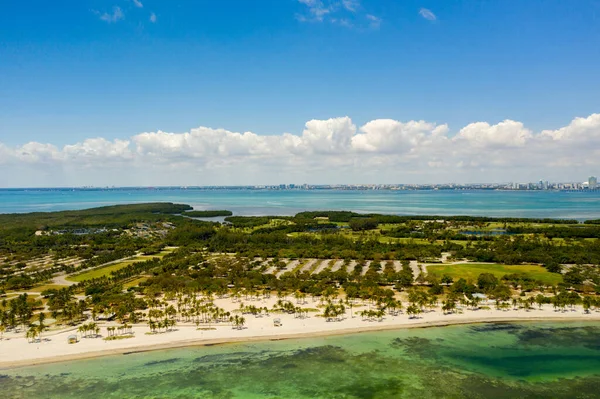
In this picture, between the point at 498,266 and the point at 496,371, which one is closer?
the point at 496,371

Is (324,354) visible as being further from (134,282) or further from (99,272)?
(99,272)

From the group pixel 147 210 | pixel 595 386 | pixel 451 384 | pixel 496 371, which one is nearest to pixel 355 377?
pixel 451 384

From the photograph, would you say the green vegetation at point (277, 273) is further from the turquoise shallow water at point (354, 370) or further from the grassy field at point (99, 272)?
the turquoise shallow water at point (354, 370)

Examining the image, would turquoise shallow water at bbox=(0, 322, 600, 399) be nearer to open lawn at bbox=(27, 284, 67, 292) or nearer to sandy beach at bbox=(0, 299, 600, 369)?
sandy beach at bbox=(0, 299, 600, 369)

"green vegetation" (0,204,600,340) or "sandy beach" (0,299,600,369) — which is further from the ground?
"green vegetation" (0,204,600,340)

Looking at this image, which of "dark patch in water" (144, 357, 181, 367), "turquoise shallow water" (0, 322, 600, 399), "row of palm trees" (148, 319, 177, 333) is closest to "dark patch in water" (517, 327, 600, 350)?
"turquoise shallow water" (0, 322, 600, 399)

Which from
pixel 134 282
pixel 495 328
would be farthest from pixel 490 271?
pixel 134 282

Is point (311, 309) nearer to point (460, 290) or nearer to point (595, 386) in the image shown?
point (460, 290)
